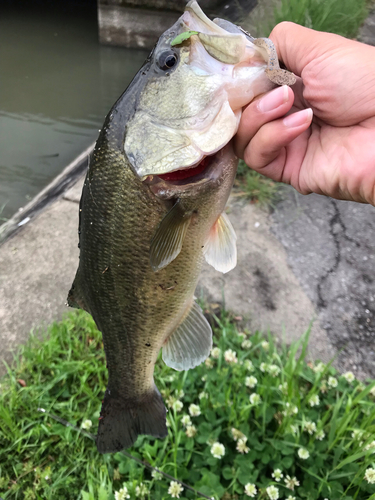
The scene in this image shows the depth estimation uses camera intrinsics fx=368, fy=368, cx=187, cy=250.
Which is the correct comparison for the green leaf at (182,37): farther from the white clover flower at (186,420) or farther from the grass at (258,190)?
the grass at (258,190)

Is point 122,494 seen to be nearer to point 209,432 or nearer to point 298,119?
point 209,432

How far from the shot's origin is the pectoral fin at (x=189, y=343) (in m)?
1.49

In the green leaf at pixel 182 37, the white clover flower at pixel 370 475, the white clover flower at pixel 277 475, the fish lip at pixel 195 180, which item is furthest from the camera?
the white clover flower at pixel 277 475

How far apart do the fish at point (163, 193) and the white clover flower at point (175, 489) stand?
37cm

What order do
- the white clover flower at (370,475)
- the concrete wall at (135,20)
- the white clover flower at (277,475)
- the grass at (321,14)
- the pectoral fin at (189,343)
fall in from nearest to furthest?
the pectoral fin at (189,343) < the white clover flower at (370,475) < the white clover flower at (277,475) < the grass at (321,14) < the concrete wall at (135,20)

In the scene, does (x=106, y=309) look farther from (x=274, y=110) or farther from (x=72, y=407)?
(x=72, y=407)

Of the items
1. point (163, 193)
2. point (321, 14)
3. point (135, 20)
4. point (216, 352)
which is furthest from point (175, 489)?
point (135, 20)

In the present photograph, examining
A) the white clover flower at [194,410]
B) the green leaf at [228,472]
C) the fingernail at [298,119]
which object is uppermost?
the fingernail at [298,119]

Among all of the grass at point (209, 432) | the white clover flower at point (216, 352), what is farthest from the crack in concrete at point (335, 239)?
the white clover flower at point (216, 352)

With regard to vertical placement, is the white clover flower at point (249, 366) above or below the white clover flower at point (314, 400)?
below

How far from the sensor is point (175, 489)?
1.66 meters

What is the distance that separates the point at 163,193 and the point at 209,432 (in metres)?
1.31

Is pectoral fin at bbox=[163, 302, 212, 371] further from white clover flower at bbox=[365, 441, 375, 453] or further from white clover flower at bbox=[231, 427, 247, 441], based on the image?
white clover flower at bbox=[365, 441, 375, 453]

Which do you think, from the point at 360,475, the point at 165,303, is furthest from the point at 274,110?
the point at 360,475
